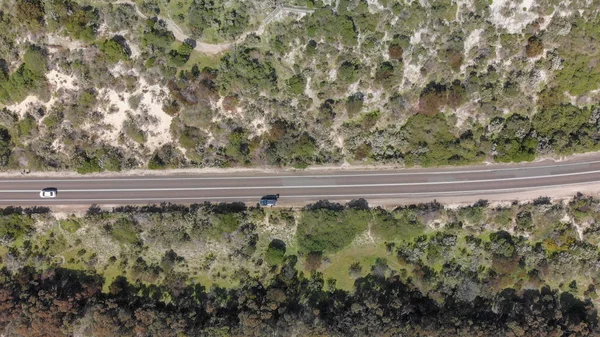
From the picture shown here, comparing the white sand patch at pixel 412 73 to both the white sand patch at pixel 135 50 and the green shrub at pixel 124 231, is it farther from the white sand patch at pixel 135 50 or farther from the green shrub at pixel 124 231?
the green shrub at pixel 124 231

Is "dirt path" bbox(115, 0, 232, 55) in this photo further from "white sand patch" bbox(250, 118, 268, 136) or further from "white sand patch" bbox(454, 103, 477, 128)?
"white sand patch" bbox(454, 103, 477, 128)

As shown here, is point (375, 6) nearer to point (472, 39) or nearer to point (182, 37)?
point (472, 39)

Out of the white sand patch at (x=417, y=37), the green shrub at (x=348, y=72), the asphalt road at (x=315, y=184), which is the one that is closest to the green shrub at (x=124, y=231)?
the asphalt road at (x=315, y=184)

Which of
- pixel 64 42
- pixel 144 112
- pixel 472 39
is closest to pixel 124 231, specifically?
pixel 144 112

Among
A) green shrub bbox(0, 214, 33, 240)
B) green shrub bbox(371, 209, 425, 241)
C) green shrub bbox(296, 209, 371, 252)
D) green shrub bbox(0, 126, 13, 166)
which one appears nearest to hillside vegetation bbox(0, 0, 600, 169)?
green shrub bbox(0, 126, 13, 166)

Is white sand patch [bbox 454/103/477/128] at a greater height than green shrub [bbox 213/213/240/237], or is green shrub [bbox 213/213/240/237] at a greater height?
white sand patch [bbox 454/103/477/128]

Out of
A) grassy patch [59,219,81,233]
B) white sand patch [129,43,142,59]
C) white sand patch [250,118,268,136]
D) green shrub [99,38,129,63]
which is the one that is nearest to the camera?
green shrub [99,38,129,63]
